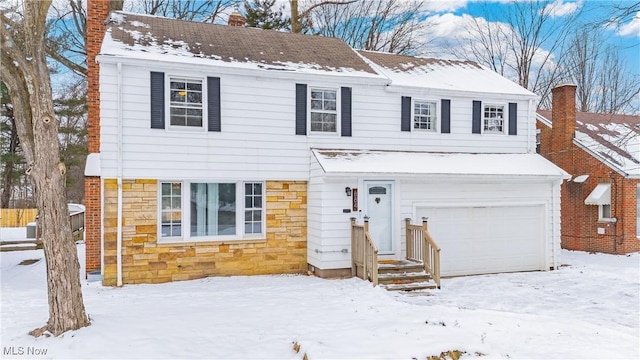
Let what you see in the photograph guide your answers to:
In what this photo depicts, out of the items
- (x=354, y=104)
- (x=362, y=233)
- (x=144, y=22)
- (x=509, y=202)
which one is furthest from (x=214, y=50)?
(x=509, y=202)

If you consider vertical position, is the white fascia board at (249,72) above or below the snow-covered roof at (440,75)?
below

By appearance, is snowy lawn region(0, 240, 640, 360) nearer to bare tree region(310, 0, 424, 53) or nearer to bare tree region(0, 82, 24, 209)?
bare tree region(310, 0, 424, 53)

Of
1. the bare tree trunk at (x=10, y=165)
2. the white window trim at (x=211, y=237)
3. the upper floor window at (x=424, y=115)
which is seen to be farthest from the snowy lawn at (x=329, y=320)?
the bare tree trunk at (x=10, y=165)

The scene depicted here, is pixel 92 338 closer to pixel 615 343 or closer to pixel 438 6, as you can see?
pixel 615 343

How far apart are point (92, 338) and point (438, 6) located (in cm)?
2092

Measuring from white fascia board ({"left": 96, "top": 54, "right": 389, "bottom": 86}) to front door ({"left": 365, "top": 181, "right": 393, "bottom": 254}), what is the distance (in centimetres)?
274

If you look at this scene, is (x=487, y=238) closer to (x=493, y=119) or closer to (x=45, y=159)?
(x=493, y=119)

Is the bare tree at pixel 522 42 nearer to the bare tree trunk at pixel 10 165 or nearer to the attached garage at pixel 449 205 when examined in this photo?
the attached garage at pixel 449 205

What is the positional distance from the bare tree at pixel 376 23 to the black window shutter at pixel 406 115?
40.1 ft

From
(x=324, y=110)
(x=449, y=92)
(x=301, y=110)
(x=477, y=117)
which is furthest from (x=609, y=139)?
(x=301, y=110)

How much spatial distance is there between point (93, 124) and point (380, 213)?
24.4ft

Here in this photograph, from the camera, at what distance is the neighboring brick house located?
49.0ft

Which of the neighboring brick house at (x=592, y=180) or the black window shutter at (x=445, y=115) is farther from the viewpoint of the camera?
the neighboring brick house at (x=592, y=180)

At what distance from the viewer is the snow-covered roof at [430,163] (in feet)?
34.4
